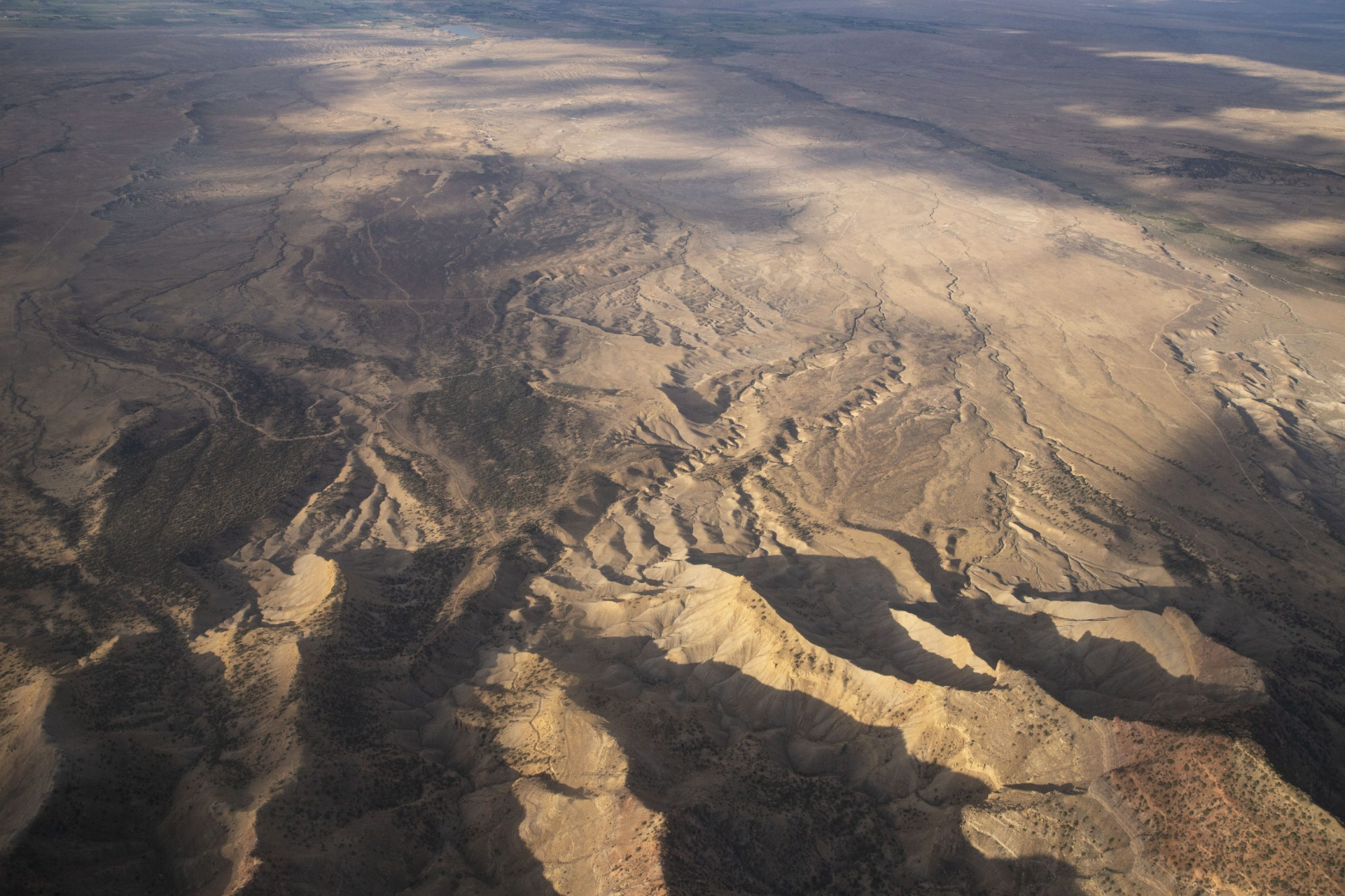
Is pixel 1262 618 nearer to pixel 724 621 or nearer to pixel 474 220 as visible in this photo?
pixel 724 621

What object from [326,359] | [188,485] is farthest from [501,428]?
[188,485]

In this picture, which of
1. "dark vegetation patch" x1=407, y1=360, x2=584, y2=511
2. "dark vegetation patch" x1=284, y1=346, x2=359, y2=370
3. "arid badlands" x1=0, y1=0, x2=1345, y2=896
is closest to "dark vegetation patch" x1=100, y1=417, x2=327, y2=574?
"arid badlands" x1=0, y1=0, x2=1345, y2=896

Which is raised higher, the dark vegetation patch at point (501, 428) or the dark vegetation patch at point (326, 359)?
the dark vegetation patch at point (326, 359)

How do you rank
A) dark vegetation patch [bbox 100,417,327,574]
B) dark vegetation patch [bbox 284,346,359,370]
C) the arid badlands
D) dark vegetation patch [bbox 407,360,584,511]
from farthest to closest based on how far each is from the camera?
1. dark vegetation patch [bbox 284,346,359,370]
2. dark vegetation patch [bbox 407,360,584,511]
3. dark vegetation patch [bbox 100,417,327,574]
4. the arid badlands

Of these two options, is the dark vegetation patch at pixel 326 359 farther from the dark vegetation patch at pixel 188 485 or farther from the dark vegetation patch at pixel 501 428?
the dark vegetation patch at pixel 188 485

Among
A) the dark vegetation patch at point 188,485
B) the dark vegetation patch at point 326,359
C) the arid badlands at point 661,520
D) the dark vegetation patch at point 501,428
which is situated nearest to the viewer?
the arid badlands at point 661,520

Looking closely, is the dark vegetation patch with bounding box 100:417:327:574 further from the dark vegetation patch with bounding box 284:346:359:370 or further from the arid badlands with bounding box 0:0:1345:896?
the dark vegetation patch with bounding box 284:346:359:370

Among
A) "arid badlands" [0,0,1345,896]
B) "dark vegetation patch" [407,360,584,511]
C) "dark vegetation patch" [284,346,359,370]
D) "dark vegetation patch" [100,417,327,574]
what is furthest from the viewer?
"dark vegetation patch" [284,346,359,370]

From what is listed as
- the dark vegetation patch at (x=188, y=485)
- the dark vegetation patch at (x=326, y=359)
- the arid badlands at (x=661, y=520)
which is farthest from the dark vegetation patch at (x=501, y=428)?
the dark vegetation patch at (x=188, y=485)

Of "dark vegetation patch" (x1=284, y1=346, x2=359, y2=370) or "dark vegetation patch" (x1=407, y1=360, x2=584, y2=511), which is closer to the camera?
"dark vegetation patch" (x1=407, y1=360, x2=584, y2=511)
